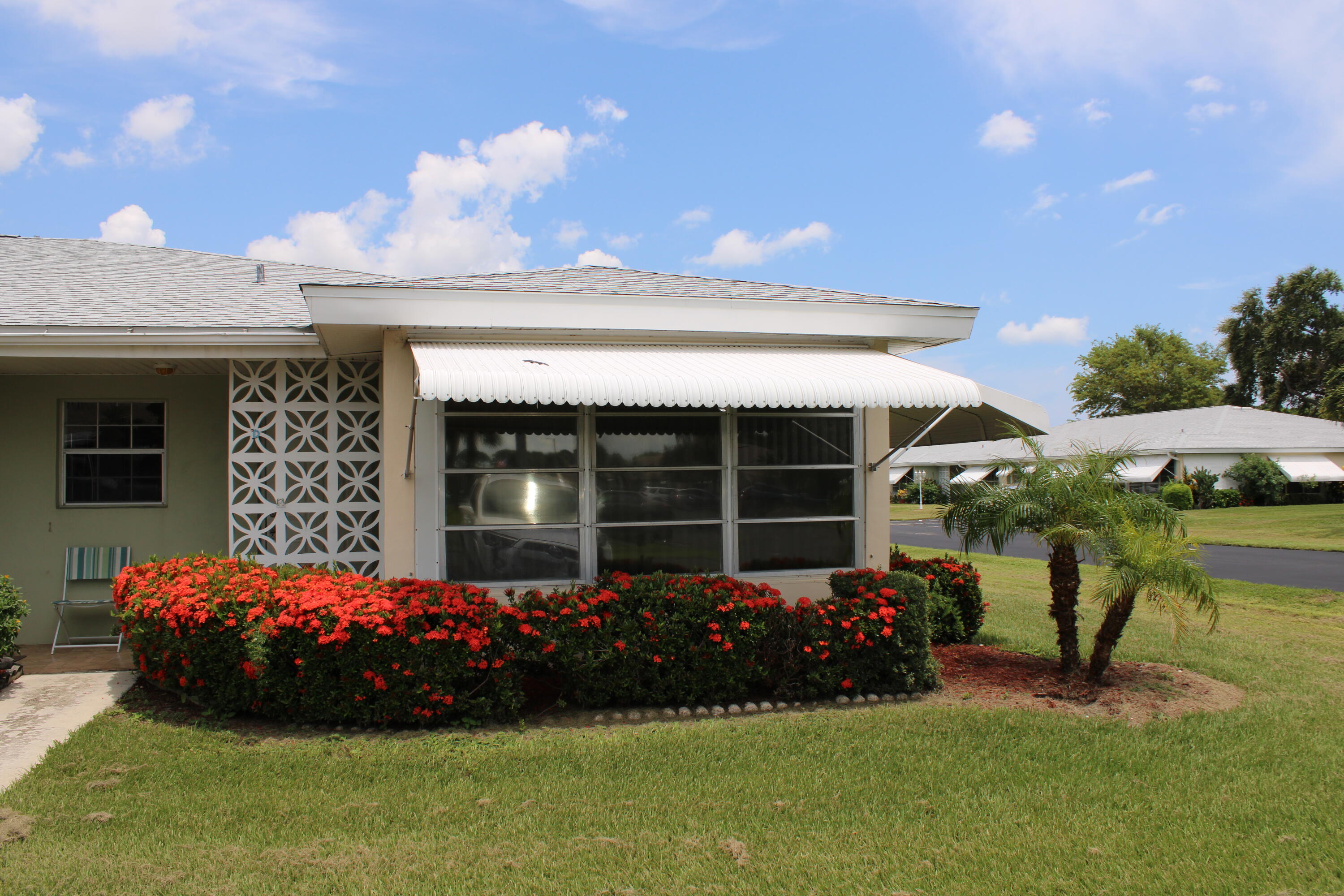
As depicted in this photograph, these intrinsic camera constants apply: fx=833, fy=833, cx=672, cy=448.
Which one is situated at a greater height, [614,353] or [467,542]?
[614,353]

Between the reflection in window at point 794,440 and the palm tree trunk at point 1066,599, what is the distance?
1.97 meters

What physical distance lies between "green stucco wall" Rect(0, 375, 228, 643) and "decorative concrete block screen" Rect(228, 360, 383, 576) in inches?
50.8

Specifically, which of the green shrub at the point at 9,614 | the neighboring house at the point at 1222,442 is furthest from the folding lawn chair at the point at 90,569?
the neighboring house at the point at 1222,442

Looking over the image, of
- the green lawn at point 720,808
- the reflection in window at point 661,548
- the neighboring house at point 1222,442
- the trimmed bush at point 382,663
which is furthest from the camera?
the neighboring house at point 1222,442

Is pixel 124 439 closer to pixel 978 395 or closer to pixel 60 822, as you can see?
pixel 60 822

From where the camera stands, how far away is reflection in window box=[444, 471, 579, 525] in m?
7.08

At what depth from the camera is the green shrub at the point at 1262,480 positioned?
3284 centimetres

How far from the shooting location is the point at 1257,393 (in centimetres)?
4762

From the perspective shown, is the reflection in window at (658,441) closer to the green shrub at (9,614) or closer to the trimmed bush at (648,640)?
the trimmed bush at (648,640)

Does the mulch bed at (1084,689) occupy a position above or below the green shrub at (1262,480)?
below

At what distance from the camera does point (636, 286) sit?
8.22m

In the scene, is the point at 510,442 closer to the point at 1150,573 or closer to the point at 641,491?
the point at 641,491

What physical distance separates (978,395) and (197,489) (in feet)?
25.8

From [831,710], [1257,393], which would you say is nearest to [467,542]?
[831,710]
